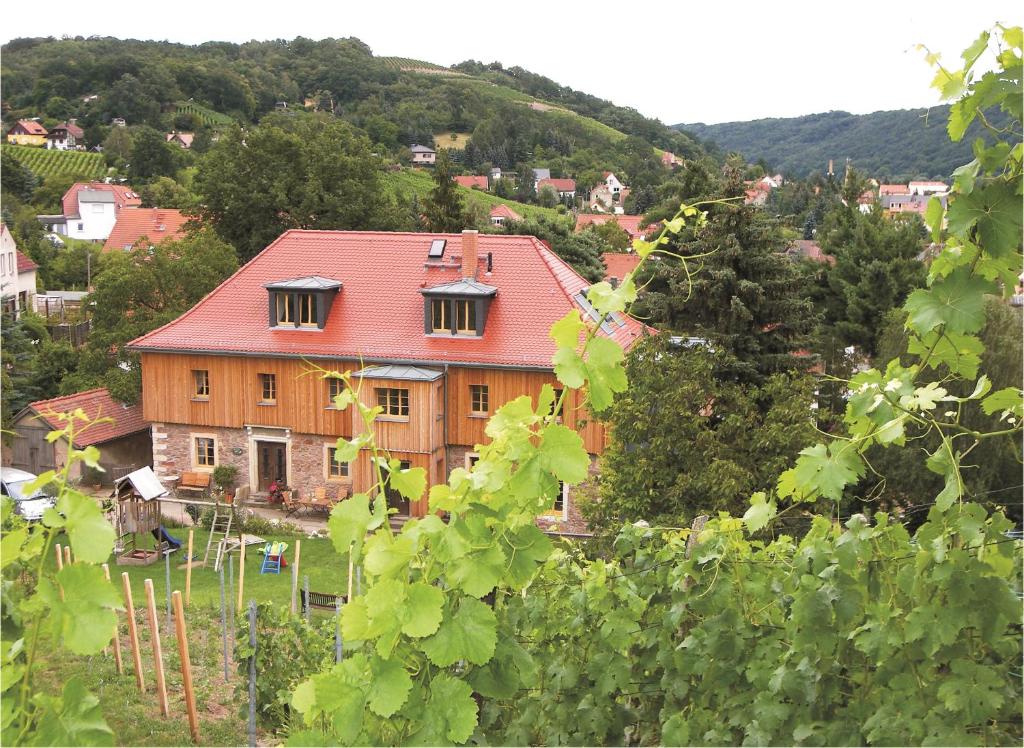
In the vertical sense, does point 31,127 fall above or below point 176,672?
above

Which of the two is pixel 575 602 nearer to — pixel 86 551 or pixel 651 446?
pixel 86 551

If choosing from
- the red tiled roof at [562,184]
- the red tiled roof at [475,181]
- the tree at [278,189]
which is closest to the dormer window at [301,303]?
the tree at [278,189]

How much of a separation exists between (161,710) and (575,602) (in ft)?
28.7

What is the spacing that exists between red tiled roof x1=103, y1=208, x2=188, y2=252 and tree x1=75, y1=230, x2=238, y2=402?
3111 cm

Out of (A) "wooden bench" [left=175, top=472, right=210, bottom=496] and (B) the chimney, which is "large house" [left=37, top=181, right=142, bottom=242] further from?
(B) the chimney

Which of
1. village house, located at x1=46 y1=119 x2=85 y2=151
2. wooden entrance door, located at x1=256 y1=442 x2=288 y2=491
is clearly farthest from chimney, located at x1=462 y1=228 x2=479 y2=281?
village house, located at x1=46 y1=119 x2=85 y2=151

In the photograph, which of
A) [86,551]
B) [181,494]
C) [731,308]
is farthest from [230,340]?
[86,551]

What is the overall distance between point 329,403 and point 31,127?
3737 inches

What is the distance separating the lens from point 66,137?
102 meters

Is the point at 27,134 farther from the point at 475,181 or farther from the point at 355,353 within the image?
the point at 355,353

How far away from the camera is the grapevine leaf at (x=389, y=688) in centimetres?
262

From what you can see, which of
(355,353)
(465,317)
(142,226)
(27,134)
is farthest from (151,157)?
(465,317)

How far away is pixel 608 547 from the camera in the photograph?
14078 millimetres

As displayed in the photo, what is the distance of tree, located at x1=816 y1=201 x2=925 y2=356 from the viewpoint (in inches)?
1203
